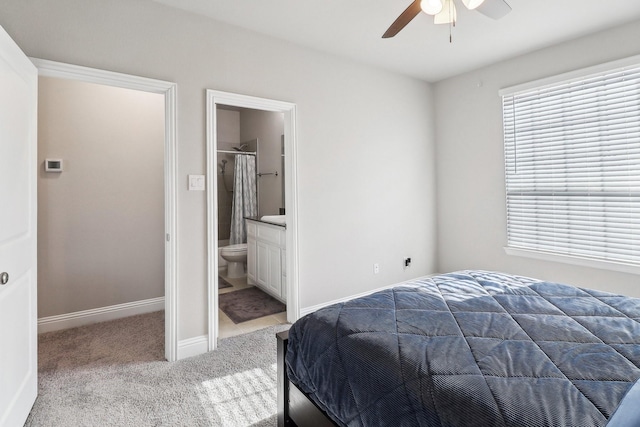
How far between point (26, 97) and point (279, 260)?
2.39 meters

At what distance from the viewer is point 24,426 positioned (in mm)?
1725

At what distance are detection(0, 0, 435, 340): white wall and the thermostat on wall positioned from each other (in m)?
1.26

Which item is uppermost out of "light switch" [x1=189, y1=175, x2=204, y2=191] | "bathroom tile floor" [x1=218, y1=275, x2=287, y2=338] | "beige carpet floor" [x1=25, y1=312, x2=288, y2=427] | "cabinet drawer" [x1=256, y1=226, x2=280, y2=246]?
"light switch" [x1=189, y1=175, x2=204, y2=191]

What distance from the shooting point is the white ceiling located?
7.98 ft

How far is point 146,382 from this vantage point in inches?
83.1

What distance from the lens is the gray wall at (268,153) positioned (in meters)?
4.80

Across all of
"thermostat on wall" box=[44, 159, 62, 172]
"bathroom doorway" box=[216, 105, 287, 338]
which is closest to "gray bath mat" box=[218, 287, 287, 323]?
"bathroom doorway" box=[216, 105, 287, 338]

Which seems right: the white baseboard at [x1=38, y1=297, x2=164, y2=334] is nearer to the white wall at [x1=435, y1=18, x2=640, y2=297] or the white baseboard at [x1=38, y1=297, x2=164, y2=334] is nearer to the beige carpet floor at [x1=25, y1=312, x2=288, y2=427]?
the beige carpet floor at [x1=25, y1=312, x2=288, y2=427]

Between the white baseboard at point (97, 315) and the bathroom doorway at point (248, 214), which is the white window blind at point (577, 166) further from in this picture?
the white baseboard at point (97, 315)

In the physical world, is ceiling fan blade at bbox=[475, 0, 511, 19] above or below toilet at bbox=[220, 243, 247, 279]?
above

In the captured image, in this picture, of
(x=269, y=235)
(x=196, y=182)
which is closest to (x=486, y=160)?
(x=269, y=235)

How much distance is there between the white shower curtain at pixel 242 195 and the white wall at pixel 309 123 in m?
2.19

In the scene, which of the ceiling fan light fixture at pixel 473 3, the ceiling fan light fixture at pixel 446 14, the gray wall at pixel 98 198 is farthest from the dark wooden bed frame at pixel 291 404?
the gray wall at pixel 98 198

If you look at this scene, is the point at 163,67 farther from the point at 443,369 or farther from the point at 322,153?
the point at 443,369
